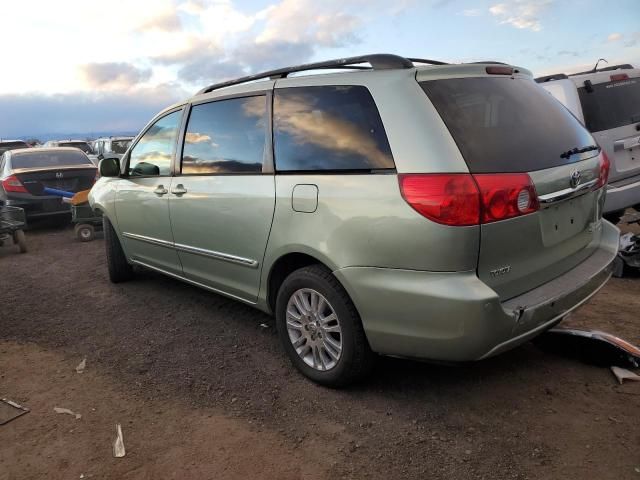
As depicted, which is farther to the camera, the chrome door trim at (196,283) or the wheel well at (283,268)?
the chrome door trim at (196,283)

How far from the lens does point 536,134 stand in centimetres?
273

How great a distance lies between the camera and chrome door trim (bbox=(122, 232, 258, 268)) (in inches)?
135

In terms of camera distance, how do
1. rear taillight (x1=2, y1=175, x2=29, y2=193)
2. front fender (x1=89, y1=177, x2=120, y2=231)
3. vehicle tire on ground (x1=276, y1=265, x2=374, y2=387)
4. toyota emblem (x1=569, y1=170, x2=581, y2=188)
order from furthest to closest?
rear taillight (x1=2, y1=175, x2=29, y2=193) → front fender (x1=89, y1=177, x2=120, y2=231) → vehicle tire on ground (x1=276, y1=265, x2=374, y2=387) → toyota emblem (x1=569, y1=170, x2=581, y2=188)

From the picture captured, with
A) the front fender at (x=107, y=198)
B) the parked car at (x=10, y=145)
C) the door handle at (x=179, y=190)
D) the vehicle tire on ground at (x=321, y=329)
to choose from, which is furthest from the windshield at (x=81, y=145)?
the vehicle tire on ground at (x=321, y=329)

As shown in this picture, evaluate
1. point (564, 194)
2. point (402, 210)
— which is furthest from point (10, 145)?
point (564, 194)

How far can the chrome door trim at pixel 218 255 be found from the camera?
340cm

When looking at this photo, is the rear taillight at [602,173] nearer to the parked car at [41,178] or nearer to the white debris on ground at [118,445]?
the white debris on ground at [118,445]

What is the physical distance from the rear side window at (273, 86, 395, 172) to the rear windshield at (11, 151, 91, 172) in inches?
317

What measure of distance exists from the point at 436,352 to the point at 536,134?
4.25ft

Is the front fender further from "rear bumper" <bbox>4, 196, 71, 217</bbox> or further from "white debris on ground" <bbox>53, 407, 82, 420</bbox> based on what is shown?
"rear bumper" <bbox>4, 196, 71, 217</bbox>

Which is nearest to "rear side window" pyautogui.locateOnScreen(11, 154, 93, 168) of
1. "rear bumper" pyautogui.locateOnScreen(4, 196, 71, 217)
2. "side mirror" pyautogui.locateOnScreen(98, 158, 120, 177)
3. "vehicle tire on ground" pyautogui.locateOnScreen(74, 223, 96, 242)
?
"rear bumper" pyautogui.locateOnScreen(4, 196, 71, 217)

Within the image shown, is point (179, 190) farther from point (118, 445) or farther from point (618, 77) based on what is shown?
point (618, 77)

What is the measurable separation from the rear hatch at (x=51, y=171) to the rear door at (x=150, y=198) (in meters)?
5.37

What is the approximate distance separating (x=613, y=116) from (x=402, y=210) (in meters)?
4.17
